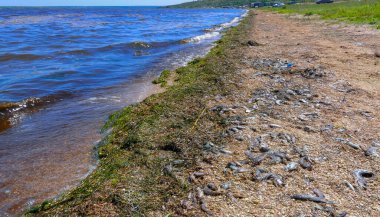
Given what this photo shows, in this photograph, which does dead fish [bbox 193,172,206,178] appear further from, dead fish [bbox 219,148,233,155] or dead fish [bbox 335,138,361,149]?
dead fish [bbox 335,138,361,149]

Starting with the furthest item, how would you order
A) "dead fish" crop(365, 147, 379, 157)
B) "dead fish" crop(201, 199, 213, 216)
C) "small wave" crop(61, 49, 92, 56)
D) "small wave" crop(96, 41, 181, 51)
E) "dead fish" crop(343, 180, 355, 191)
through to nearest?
"small wave" crop(96, 41, 181, 51)
"small wave" crop(61, 49, 92, 56)
"dead fish" crop(365, 147, 379, 157)
"dead fish" crop(343, 180, 355, 191)
"dead fish" crop(201, 199, 213, 216)

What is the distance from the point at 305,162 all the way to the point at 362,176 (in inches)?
33.3

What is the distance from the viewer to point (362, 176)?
5109mm

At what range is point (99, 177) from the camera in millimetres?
5578

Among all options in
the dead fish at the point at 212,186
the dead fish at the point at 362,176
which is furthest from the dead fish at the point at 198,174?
the dead fish at the point at 362,176

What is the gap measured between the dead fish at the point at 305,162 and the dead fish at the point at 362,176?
0.66 metres

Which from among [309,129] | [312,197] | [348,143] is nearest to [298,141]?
[309,129]

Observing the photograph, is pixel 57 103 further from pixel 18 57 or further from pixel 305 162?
pixel 18 57

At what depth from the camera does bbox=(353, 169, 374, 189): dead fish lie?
193 inches

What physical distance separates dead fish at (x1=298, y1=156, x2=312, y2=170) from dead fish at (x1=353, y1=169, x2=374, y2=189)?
66 centimetres

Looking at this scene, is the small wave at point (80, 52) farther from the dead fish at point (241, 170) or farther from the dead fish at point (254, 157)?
the dead fish at point (241, 170)

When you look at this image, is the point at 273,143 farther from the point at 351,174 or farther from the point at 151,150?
the point at 151,150

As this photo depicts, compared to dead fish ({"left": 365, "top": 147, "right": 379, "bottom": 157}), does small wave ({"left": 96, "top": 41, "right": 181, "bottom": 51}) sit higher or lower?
higher

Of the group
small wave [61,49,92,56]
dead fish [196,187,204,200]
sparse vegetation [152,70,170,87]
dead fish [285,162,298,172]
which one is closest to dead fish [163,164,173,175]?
dead fish [196,187,204,200]
